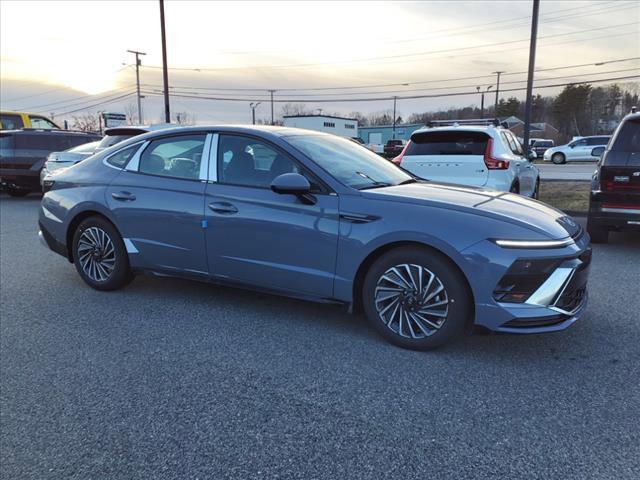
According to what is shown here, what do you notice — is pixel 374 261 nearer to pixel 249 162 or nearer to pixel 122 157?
pixel 249 162

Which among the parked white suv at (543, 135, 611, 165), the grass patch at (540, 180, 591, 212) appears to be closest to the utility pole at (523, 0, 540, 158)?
the grass patch at (540, 180, 591, 212)

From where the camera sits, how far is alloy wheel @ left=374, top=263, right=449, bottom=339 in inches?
136

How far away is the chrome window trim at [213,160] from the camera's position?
431cm

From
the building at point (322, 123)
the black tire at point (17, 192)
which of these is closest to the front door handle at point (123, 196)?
the black tire at point (17, 192)

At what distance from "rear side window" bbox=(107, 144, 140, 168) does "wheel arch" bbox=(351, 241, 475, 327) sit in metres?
2.66

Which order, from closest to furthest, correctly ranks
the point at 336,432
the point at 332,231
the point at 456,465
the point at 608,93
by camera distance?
the point at 456,465, the point at 336,432, the point at 332,231, the point at 608,93

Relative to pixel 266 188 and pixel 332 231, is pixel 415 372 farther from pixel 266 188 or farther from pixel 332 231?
pixel 266 188

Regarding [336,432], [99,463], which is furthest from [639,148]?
[99,463]

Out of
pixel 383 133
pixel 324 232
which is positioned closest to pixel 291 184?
pixel 324 232

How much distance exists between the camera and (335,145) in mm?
4605

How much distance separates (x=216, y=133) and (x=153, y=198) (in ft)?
2.79

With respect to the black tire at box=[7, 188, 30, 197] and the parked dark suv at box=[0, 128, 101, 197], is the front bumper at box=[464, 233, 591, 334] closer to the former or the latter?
the parked dark suv at box=[0, 128, 101, 197]

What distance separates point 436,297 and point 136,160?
3.17 m

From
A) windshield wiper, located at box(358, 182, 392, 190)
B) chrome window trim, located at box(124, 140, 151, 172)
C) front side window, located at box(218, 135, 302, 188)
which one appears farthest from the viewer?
chrome window trim, located at box(124, 140, 151, 172)
